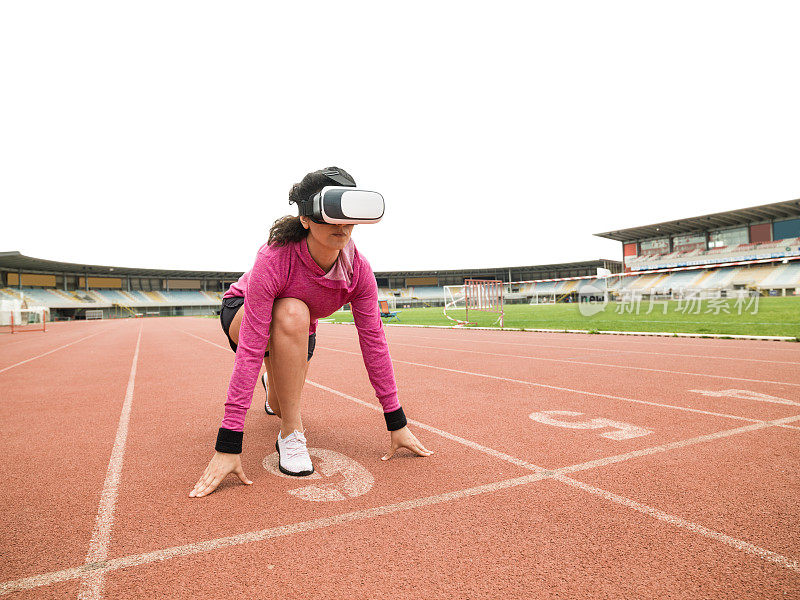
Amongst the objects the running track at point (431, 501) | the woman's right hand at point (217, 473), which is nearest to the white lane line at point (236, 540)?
the running track at point (431, 501)

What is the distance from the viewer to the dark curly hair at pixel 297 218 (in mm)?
2477

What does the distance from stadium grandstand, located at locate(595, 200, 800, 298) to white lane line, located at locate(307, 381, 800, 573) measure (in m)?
35.7

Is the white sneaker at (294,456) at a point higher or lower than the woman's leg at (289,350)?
lower

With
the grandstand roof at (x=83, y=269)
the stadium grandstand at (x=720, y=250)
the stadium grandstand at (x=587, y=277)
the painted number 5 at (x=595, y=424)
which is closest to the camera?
the painted number 5 at (x=595, y=424)

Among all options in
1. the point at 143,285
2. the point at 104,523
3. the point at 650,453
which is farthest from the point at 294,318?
the point at 143,285

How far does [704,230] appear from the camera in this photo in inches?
2005

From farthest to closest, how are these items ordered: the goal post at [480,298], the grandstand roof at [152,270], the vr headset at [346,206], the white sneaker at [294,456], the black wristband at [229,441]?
the grandstand roof at [152,270] → the goal post at [480,298] → the white sneaker at [294,456] → the black wristband at [229,441] → the vr headset at [346,206]

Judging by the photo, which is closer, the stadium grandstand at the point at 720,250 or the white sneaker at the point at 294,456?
the white sneaker at the point at 294,456

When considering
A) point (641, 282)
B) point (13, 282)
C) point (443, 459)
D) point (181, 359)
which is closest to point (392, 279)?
point (641, 282)

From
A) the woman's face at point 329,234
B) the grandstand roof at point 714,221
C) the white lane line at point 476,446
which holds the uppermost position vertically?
the grandstand roof at point 714,221

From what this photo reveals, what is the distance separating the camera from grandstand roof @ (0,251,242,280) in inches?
1816

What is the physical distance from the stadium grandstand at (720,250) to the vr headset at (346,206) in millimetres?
37638

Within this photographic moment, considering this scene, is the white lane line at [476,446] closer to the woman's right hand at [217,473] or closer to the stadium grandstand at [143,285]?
the woman's right hand at [217,473]

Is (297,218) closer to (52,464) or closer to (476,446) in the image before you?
(476,446)
